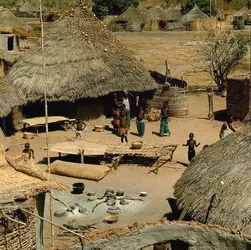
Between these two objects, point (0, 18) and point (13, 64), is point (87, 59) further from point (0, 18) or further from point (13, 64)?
point (0, 18)

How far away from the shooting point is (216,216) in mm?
9867

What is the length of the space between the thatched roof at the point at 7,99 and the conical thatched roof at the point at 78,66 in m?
0.60

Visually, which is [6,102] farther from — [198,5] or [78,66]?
[198,5]

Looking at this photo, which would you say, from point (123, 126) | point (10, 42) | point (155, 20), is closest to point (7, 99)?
Result: point (123, 126)

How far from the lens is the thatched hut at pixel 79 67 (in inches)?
780

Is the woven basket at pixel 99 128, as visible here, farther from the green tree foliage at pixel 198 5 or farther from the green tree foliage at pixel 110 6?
the green tree foliage at pixel 198 5

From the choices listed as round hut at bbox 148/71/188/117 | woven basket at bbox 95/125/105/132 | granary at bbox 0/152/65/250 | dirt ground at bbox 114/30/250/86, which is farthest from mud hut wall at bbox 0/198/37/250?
dirt ground at bbox 114/30/250/86

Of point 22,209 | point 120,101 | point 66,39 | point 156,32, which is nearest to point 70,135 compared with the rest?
point 120,101

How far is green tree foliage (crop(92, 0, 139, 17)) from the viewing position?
195ft

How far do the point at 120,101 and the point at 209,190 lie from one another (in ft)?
34.0

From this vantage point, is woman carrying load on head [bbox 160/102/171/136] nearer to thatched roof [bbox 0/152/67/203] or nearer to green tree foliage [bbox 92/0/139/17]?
thatched roof [bbox 0/152/67/203]

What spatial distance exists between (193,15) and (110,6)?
9.98 meters

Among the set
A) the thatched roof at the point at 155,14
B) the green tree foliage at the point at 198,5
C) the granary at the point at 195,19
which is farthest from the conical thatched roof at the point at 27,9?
the granary at the point at 195,19

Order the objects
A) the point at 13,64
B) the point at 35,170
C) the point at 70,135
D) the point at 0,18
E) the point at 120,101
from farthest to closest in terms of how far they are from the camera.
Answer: the point at 0,18, the point at 13,64, the point at 120,101, the point at 70,135, the point at 35,170
